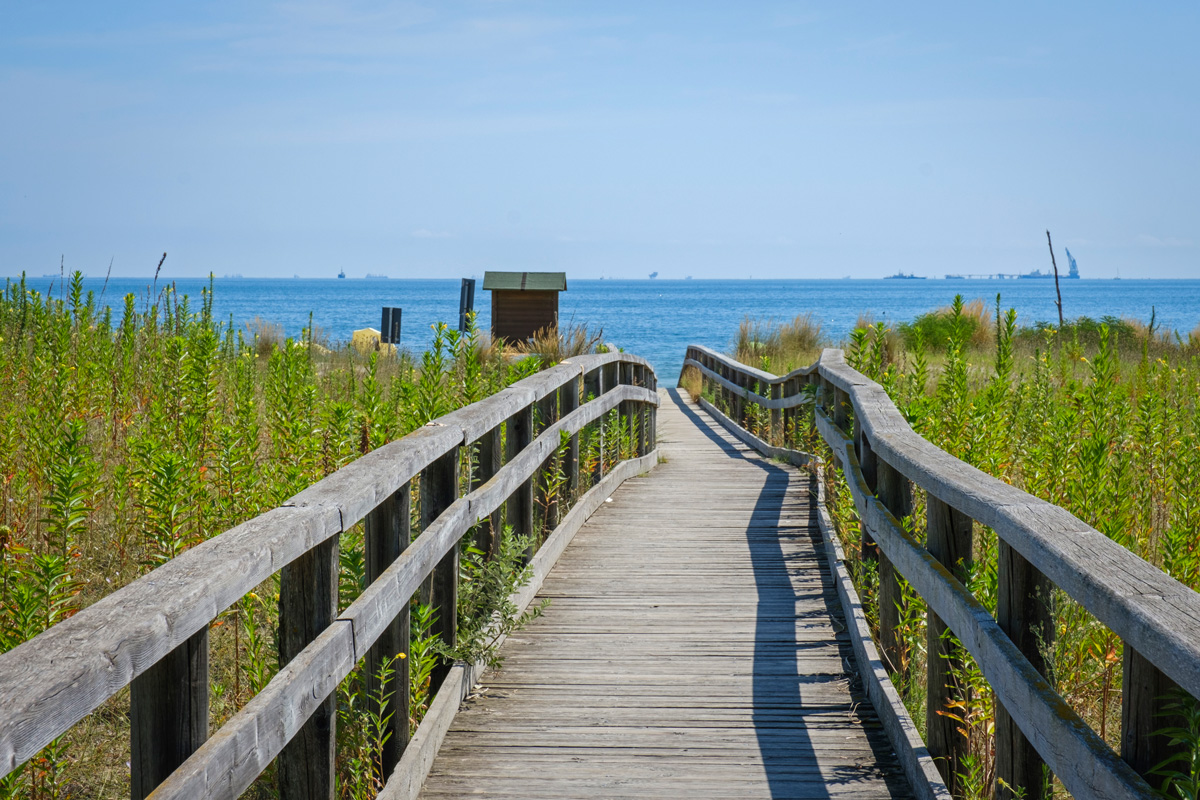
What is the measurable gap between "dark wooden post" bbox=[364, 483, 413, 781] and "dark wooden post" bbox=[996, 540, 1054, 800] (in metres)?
1.83

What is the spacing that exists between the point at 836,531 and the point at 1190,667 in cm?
506

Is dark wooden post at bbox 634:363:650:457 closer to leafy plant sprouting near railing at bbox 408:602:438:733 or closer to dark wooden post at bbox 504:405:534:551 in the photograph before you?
dark wooden post at bbox 504:405:534:551

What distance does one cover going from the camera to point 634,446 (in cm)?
1032

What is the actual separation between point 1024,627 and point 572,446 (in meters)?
4.71

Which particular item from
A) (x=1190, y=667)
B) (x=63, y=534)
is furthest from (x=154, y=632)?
(x=63, y=534)

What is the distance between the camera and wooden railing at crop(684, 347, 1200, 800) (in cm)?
176

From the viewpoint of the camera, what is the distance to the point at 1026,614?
2518mm

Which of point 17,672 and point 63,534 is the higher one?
point 17,672

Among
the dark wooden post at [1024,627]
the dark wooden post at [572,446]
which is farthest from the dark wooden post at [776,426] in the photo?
the dark wooden post at [1024,627]

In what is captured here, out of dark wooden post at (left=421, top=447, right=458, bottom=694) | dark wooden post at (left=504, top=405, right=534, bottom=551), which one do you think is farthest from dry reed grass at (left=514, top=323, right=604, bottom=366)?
dark wooden post at (left=421, top=447, right=458, bottom=694)

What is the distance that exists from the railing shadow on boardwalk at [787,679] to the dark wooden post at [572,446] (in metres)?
1.35

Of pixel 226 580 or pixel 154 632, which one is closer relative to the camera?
pixel 154 632

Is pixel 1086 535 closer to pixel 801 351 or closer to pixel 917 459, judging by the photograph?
pixel 917 459

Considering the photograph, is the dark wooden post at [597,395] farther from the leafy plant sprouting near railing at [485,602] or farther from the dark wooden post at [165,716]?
the dark wooden post at [165,716]
